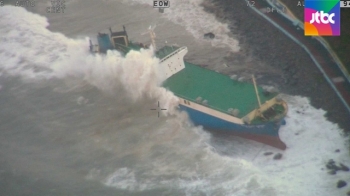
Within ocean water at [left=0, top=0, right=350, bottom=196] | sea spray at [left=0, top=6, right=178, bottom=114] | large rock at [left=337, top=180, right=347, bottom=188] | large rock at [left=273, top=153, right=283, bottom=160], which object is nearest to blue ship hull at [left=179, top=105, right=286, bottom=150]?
ocean water at [left=0, top=0, right=350, bottom=196]

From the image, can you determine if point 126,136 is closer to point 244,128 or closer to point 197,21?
point 244,128

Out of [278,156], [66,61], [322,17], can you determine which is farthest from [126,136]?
[322,17]

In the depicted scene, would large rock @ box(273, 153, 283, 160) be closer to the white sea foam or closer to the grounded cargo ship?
the grounded cargo ship

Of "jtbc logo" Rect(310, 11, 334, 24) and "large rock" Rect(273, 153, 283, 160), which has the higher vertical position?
"jtbc logo" Rect(310, 11, 334, 24)

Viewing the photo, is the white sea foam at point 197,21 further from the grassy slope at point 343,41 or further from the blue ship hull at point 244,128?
the blue ship hull at point 244,128

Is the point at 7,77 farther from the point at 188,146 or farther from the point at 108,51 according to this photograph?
the point at 188,146

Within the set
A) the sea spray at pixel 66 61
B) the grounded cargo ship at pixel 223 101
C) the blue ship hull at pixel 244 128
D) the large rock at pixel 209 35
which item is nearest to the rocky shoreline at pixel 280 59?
the large rock at pixel 209 35
